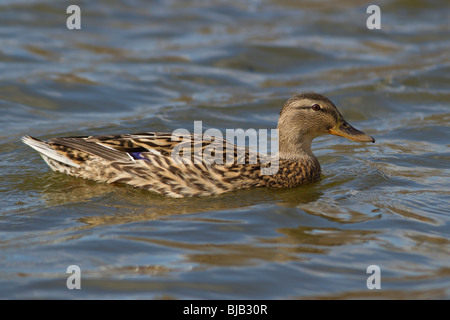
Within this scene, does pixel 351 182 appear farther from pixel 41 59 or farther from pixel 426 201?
pixel 41 59

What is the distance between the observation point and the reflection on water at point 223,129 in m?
7.43

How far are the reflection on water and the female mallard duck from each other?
18cm

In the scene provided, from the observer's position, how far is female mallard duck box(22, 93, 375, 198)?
9.62m

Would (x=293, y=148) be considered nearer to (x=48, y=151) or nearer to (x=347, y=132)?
(x=347, y=132)

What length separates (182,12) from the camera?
807 inches

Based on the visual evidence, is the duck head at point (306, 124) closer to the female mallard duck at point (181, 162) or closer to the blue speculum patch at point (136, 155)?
the female mallard duck at point (181, 162)

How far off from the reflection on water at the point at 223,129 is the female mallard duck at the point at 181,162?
0.59ft

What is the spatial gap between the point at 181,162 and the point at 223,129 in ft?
12.2

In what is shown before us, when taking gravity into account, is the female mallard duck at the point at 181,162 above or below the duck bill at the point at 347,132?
below

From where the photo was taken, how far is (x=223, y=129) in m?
13.2

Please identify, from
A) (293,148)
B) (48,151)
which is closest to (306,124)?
(293,148)

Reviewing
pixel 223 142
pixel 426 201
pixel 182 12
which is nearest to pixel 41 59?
pixel 182 12

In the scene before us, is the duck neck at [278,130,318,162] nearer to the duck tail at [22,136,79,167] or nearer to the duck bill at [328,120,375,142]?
the duck bill at [328,120,375,142]


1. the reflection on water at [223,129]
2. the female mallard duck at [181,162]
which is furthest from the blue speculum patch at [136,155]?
the reflection on water at [223,129]
